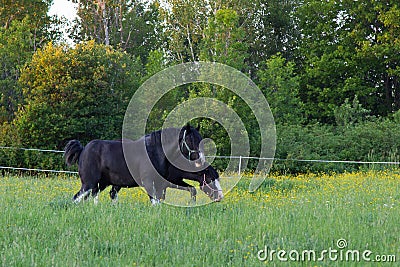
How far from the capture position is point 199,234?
6379 millimetres

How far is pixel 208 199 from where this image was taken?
32.5 ft

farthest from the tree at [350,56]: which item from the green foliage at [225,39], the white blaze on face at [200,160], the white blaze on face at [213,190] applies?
the white blaze on face at [200,160]

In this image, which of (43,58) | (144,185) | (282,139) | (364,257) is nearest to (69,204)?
(144,185)

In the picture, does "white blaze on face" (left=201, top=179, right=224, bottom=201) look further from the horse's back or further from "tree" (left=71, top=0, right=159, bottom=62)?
"tree" (left=71, top=0, right=159, bottom=62)

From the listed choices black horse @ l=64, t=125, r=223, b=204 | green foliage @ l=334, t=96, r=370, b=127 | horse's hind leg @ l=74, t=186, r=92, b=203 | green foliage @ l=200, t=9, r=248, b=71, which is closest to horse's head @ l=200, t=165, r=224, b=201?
black horse @ l=64, t=125, r=223, b=204

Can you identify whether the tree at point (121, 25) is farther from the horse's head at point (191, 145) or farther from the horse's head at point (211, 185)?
the horse's head at point (191, 145)

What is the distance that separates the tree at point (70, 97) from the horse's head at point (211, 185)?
14299 mm

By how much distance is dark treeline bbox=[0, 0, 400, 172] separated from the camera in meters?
22.8

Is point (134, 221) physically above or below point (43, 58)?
below

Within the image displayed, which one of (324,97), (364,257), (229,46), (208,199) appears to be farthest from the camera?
(324,97)

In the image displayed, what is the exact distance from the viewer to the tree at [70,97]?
22.9m

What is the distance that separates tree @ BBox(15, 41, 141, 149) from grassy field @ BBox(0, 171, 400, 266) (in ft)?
46.4

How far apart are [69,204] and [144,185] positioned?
1.38 m

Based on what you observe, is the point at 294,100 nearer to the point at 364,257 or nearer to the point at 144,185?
the point at 144,185
